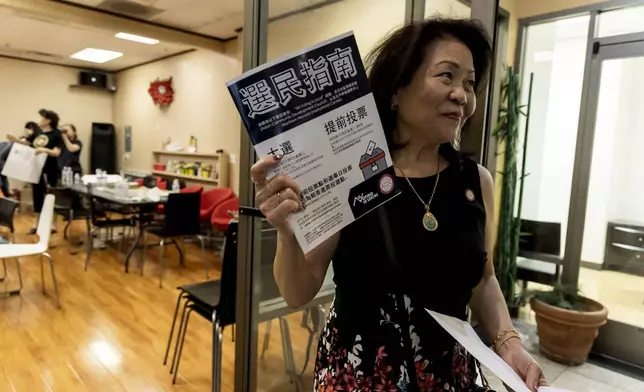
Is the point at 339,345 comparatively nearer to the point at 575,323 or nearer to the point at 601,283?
the point at 575,323

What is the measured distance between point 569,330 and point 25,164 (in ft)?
21.3

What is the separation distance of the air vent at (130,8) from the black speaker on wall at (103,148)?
4.62 meters

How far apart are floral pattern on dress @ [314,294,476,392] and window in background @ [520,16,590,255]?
9.76ft

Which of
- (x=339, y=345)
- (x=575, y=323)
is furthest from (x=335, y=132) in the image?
(x=575, y=323)

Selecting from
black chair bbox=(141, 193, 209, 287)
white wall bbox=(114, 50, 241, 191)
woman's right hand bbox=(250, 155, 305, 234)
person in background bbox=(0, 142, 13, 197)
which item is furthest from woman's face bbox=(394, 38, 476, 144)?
person in background bbox=(0, 142, 13, 197)

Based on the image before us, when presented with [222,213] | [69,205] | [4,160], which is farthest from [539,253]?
[4,160]

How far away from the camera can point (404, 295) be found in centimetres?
82

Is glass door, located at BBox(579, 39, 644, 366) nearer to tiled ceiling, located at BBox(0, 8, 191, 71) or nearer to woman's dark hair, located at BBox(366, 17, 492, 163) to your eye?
woman's dark hair, located at BBox(366, 17, 492, 163)

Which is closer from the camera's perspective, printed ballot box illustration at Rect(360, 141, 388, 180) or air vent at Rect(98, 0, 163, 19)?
printed ballot box illustration at Rect(360, 141, 388, 180)

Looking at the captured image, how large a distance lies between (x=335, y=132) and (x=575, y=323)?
2928 mm

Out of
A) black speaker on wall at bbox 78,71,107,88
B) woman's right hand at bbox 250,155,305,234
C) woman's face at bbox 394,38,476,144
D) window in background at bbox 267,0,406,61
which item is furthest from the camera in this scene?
black speaker on wall at bbox 78,71,107,88

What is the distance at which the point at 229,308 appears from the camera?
2.20 meters

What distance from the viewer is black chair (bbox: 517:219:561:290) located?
343 cm

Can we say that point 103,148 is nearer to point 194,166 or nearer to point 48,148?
point 48,148
